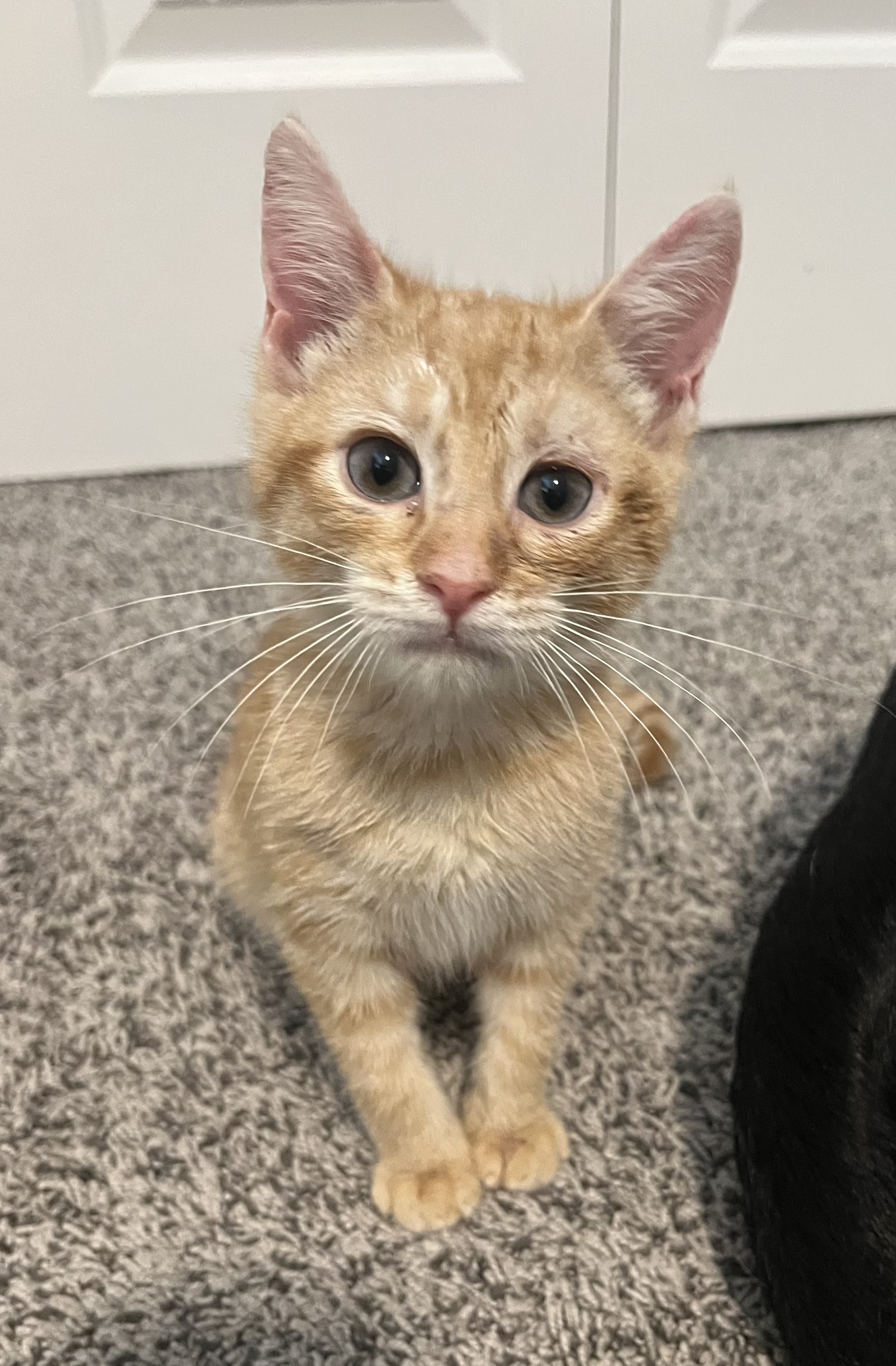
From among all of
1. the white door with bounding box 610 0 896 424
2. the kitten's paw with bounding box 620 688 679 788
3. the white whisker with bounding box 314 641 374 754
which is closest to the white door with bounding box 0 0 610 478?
the white door with bounding box 610 0 896 424

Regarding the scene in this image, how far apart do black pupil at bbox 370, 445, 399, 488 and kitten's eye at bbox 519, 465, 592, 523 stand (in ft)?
0.24

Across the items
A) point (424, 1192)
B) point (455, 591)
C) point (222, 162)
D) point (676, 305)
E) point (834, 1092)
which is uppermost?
point (222, 162)

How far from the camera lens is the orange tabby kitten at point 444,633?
1.84 ft

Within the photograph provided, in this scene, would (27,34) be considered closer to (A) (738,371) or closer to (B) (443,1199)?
(A) (738,371)

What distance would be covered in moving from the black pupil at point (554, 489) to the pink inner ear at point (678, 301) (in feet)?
0.34

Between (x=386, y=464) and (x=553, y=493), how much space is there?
0.10 metres

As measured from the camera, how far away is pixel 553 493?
582 millimetres

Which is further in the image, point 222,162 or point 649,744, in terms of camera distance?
point 222,162

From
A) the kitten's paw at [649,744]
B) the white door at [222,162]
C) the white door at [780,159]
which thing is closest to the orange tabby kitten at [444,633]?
the kitten's paw at [649,744]

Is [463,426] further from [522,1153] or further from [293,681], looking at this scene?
[522,1153]

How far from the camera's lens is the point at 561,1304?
24.8 inches

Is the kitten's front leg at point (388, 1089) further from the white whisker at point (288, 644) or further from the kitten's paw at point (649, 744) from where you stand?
the kitten's paw at point (649, 744)

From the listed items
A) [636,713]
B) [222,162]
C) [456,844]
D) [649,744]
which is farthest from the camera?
[222,162]

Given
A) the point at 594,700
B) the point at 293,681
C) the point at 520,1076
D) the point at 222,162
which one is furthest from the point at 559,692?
the point at 222,162
